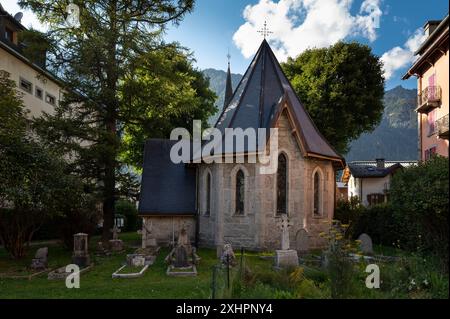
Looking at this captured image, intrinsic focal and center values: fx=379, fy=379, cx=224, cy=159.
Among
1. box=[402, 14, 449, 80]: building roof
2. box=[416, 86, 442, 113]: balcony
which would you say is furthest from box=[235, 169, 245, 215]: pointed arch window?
box=[416, 86, 442, 113]: balcony

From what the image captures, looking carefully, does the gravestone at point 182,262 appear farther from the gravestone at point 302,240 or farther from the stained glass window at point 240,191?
the gravestone at point 302,240

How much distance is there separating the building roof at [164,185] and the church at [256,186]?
0.05 metres

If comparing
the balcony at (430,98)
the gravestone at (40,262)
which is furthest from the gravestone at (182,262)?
the balcony at (430,98)

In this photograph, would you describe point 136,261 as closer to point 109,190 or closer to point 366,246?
point 109,190

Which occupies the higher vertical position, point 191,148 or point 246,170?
point 191,148

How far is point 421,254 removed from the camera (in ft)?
36.3

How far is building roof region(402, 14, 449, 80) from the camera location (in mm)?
19469

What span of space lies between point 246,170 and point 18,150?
31.7 feet

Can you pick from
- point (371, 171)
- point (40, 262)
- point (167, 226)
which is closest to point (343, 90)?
point (371, 171)

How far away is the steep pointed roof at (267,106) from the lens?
18.1m

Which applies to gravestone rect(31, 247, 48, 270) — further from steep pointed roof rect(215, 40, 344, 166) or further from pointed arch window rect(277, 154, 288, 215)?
pointed arch window rect(277, 154, 288, 215)

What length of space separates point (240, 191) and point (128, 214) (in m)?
20.0
